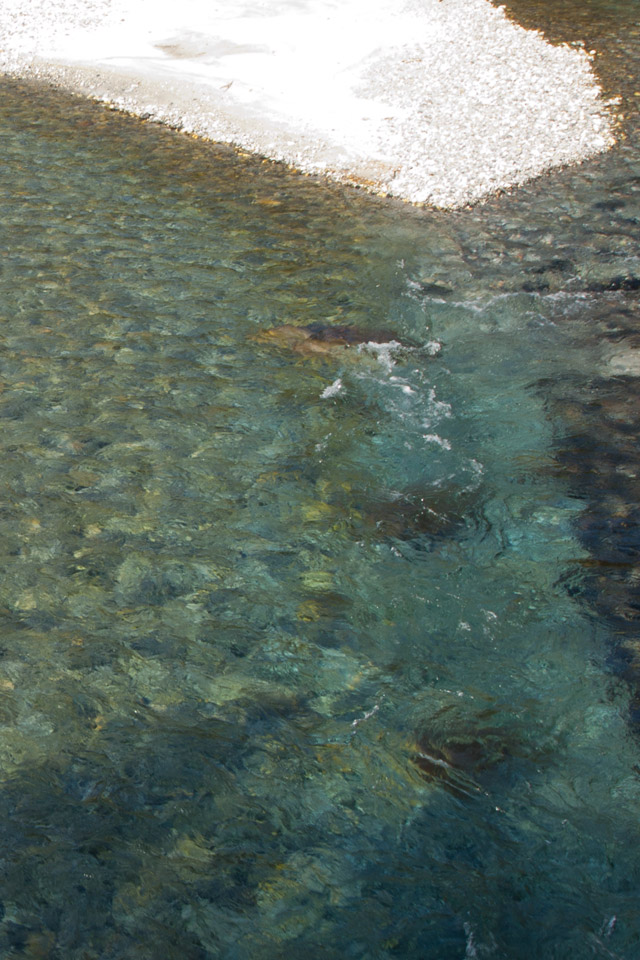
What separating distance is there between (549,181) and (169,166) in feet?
15.4

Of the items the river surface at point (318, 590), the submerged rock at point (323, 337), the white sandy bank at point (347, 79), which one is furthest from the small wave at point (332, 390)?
the white sandy bank at point (347, 79)

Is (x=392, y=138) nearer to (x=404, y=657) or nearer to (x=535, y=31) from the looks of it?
(x=535, y=31)

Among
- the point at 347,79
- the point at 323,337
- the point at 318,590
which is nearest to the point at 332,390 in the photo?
the point at 323,337

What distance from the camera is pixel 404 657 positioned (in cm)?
457

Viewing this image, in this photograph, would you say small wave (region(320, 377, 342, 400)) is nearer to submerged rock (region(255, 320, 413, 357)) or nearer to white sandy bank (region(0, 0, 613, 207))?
submerged rock (region(255, 320, 413, 357))

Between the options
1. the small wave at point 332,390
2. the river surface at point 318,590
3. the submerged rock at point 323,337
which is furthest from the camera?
the submerged rock at point 323,337

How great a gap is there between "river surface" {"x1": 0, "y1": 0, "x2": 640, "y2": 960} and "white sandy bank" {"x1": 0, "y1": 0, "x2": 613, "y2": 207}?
1852 mm

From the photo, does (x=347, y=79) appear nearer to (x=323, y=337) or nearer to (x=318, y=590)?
(x=323, y=337)

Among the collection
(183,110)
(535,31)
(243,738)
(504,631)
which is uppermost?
(535,31)

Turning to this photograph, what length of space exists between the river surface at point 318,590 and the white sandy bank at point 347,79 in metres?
1.85

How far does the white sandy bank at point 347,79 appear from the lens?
1066 cm

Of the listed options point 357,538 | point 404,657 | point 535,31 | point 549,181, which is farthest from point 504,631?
point 535,31

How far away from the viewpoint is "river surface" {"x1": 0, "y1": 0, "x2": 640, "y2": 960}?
3572 mm

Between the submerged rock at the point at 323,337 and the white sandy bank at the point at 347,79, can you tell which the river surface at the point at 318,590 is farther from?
the white sandy bank at the point at 347,79
